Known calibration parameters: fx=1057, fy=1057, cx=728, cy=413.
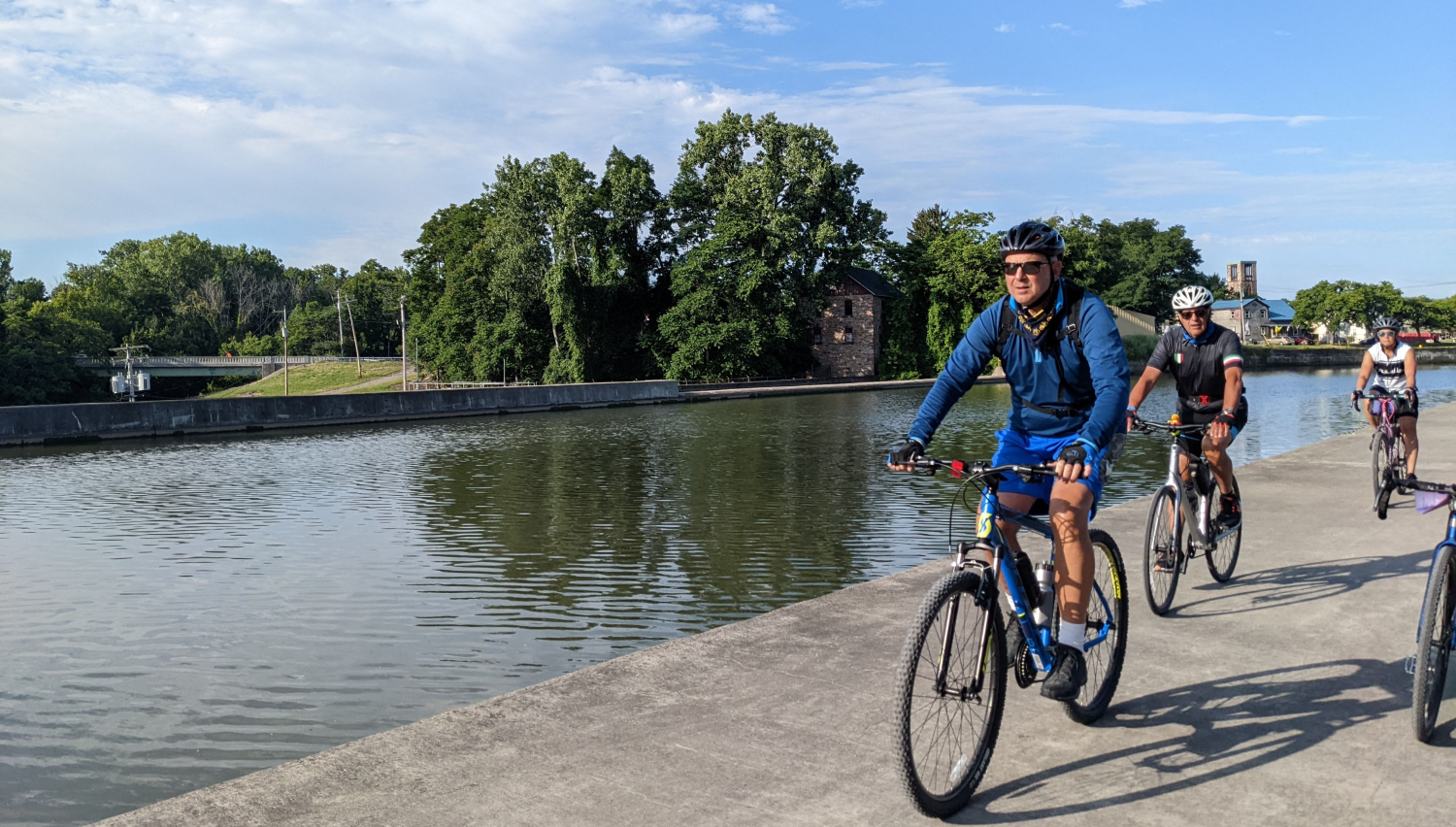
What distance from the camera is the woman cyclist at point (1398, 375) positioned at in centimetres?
1036

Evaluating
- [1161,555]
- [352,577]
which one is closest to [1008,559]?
[1161,555]

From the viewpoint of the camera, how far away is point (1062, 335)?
392 centimetres

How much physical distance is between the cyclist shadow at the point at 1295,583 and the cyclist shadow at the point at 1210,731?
1263 millimetres

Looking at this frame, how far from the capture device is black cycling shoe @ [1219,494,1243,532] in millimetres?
6828

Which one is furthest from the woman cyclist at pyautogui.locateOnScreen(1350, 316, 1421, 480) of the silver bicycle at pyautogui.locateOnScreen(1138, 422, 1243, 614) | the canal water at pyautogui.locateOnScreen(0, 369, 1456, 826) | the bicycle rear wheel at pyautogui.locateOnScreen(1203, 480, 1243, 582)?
the silver bicycle at pyautogui.locateOnScreen(1138, 422, 1243, 614)

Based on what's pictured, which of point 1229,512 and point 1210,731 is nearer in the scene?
point 1210,731

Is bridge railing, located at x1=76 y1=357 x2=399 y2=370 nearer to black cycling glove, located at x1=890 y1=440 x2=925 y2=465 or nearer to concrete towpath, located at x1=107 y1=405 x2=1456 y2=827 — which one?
concrete towpath, located at x1=107 y1=405 x2=1456 y2=827

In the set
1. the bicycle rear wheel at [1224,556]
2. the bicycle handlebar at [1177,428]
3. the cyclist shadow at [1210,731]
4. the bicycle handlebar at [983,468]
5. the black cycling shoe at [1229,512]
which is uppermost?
the bicycle handlebar at [983,468]

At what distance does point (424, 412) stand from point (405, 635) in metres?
28.2

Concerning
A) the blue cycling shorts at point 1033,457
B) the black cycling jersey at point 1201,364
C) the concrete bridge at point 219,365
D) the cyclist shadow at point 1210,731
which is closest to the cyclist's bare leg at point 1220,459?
the black cycling jersey at point 1201,364

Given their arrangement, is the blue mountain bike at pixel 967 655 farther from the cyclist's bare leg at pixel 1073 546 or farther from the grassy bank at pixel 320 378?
the grassy bank at pixel 320 378

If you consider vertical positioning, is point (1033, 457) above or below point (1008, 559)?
above

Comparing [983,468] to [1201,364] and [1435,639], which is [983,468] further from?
[1201,364]

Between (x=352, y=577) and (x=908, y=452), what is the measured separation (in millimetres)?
7387
